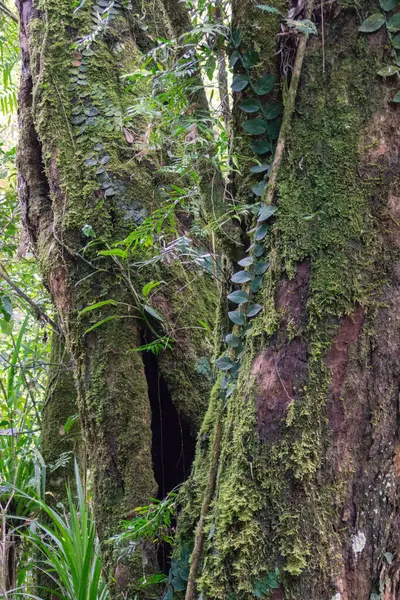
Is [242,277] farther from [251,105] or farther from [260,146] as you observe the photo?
[251,105]

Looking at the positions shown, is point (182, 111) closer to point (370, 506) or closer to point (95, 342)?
point (95, 342)

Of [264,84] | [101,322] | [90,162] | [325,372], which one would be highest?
[90,162]

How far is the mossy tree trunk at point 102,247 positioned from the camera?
197 centimetres

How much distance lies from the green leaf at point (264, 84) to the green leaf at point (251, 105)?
22 millimetres

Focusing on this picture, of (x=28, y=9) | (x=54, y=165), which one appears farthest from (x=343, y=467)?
(x=28, y=9)

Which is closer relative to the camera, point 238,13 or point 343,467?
point 343,467

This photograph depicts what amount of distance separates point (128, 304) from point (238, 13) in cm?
105

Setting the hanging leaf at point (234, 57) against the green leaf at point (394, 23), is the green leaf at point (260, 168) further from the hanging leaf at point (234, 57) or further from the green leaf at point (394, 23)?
the green leaf at point (394, 23)

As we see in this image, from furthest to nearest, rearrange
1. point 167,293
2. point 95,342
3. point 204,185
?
point 167,293
point 95,342
point 204,185

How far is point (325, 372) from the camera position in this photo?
1.28 m

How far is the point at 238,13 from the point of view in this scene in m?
1.48

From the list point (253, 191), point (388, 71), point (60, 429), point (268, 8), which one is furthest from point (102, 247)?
point (60, 429)

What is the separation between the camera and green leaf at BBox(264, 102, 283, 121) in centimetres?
148

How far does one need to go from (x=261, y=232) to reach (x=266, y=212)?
56 millimetres
